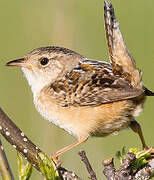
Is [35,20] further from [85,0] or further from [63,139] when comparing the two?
[85,0]

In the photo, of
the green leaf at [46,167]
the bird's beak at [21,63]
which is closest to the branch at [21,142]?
the green leaf at [46,167]

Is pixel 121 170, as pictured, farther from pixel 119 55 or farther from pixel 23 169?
pixel 119 55

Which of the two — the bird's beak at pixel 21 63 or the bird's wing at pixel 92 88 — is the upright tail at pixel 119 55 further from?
the bird's beak at pixel 21 63

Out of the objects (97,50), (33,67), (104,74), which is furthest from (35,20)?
(97,50)

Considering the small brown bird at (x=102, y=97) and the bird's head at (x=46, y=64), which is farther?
the bird's head at (x=46, y=64)

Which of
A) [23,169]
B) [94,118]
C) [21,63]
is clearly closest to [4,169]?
[23,169]

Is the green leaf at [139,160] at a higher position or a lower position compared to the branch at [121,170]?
lower

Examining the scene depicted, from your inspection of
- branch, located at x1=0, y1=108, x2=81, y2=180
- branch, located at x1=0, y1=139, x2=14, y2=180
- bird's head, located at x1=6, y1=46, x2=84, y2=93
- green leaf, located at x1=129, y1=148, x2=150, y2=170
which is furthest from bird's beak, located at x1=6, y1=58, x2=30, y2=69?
branch, located at x1=0, y1=139, x2=14, y2=180
